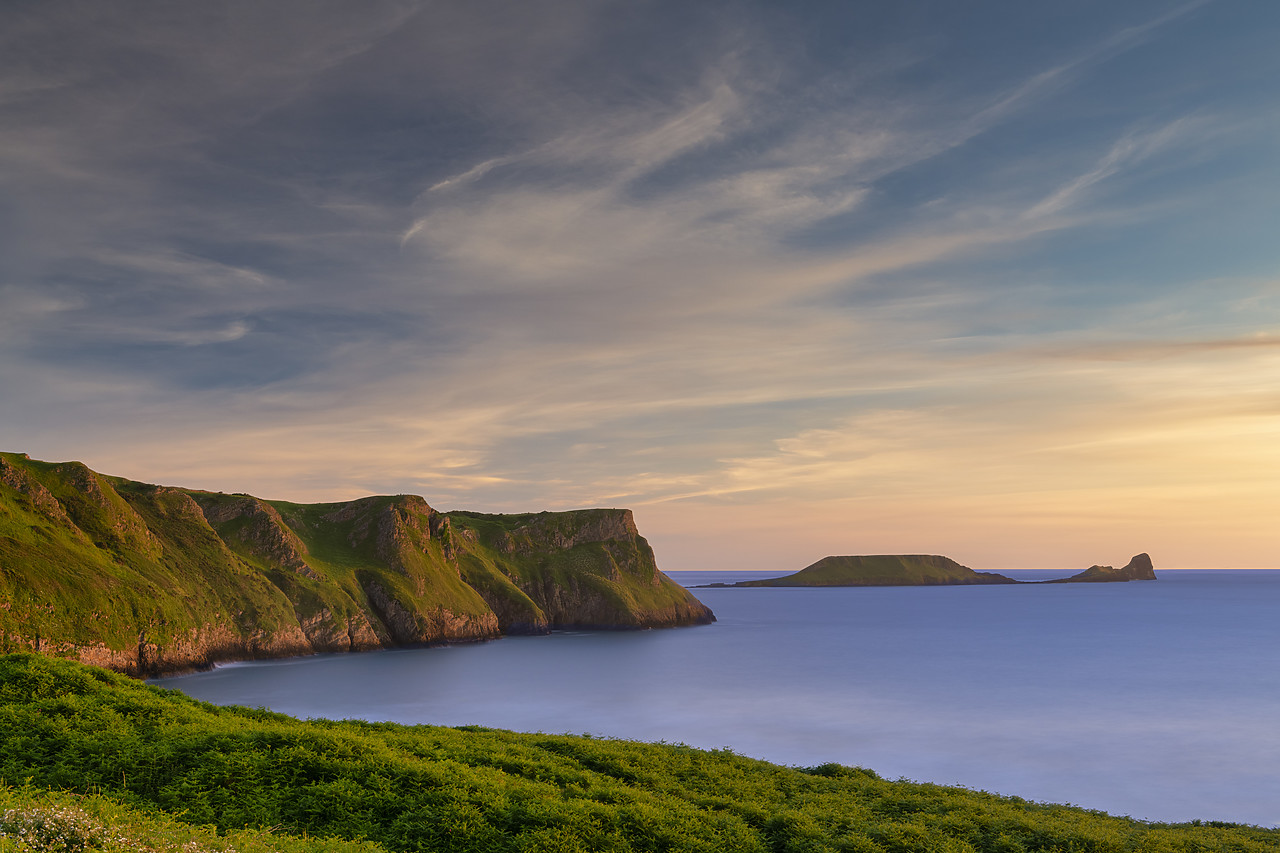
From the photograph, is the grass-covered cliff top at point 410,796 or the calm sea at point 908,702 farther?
the calm sea at point 908,702

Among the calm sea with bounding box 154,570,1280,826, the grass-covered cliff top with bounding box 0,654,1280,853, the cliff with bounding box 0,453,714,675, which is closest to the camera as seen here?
the grass-covered cliff top with bounding box 0,654,1280,853

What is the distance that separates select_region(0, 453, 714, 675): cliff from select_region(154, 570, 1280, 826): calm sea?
6965 mm

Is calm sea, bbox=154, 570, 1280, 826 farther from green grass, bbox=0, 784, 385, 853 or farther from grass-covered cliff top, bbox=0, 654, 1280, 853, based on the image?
green grass, bbox=0, 784, 385, 853

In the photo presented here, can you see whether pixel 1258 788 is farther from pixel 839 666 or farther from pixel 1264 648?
pixel 1264 648

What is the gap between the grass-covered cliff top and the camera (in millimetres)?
18672

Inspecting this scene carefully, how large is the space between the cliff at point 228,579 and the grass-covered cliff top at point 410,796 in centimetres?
6565

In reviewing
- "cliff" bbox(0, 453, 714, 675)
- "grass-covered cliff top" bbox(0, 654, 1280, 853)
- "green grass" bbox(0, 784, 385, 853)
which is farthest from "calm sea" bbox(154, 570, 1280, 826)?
"green grass" bbox(0, 784, 385, 853)

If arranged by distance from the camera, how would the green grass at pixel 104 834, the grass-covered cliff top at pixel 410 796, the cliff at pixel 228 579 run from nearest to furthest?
the green grass at pixel 104 834 < the grass-covered cliff top at pixel 410 796 < the cliff at pixel 228 579

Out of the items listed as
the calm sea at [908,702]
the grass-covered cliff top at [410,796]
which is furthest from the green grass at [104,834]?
the calm sea at [908,702]

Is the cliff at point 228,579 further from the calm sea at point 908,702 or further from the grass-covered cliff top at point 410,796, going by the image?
the grass-covered cliff top at point 410,796

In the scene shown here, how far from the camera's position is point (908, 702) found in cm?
9081

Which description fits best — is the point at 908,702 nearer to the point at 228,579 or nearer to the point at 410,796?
the point at 410,796

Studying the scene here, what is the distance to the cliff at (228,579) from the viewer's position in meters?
82.5

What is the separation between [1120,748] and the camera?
67.2 meters
